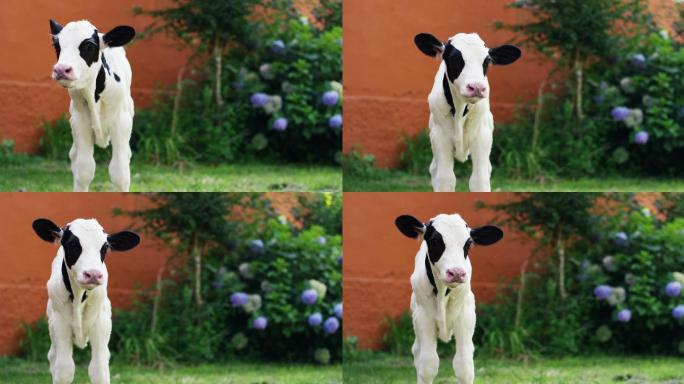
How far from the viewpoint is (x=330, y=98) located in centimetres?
1221

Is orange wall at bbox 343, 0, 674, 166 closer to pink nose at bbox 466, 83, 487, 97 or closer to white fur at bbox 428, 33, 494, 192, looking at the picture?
white fur at bbox 428, 33, 494, 192

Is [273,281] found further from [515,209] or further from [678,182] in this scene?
[678,182]

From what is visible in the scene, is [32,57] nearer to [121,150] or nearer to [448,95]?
[121,150]

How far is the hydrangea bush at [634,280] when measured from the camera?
37.6 ft

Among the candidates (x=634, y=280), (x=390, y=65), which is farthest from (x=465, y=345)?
(x=390, y=65)

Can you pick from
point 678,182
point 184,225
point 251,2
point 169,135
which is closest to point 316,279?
point 184,225

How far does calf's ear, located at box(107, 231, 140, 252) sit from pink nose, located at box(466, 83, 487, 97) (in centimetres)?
208

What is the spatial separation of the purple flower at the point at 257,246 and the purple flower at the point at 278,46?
2.04 metres

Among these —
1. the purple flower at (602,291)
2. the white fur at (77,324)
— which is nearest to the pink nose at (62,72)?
the white fur at (77,324)

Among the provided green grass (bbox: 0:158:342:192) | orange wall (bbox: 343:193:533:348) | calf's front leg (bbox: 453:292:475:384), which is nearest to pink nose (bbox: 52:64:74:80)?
calf's front leg (bbox: 453:292:475:384)

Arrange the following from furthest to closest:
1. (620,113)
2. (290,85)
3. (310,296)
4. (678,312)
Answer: (620,113) → (290,85) → (678,312) → (310,296)

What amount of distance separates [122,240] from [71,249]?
0.40 metres

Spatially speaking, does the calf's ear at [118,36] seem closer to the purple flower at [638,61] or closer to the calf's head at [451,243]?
the calf's head at [451,243]

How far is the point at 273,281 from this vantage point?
36.9 ft
